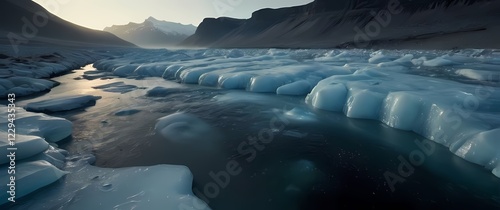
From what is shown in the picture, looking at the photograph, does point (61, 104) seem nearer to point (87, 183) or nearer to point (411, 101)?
point (87, 183)

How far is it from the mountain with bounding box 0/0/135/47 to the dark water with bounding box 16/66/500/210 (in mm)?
54374

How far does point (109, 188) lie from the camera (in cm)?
282

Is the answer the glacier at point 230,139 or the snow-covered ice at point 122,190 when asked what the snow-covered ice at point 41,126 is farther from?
the snow-covered ice at point 122,190

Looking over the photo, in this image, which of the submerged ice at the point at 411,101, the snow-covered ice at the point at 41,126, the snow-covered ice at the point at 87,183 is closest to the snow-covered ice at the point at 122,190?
the snow-covered ice at the point at 87,183

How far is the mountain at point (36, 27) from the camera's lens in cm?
4995

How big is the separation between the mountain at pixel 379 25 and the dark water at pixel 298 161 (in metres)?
32.2

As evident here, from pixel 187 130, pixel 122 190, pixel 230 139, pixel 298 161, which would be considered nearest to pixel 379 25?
pixel 230 139

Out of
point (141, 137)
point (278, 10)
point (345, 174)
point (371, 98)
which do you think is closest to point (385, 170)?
point (345, 174)

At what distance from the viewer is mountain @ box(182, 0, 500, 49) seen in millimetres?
32594

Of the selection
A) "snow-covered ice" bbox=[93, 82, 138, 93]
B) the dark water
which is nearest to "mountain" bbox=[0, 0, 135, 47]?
"snow-covered ice" bbox=[93, 82, 138, 93]

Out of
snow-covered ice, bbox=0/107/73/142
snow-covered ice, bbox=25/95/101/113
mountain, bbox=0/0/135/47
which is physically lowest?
snow-covered ice, bbox=25/95/101/113

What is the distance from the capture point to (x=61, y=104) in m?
6.55

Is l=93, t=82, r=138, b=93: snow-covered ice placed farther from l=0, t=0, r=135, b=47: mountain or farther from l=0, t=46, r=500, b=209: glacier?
l=0, t=0, r=135, b=47: mountain

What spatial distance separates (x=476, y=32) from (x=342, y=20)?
94.0ft
